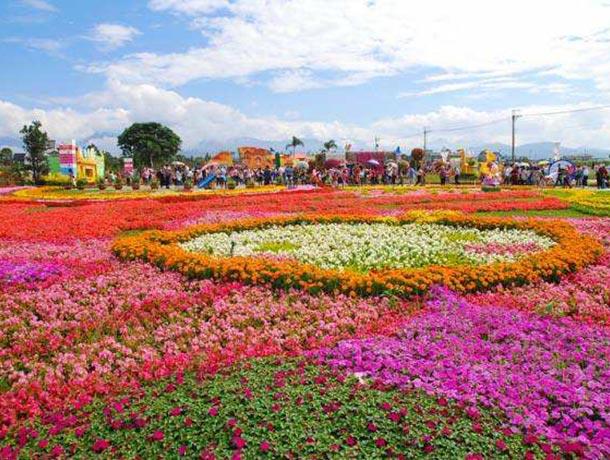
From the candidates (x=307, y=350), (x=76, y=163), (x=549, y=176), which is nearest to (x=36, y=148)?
(x=76, y=163)

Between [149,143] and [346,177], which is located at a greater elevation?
[149,143]

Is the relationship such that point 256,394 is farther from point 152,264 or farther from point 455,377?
point 152,264

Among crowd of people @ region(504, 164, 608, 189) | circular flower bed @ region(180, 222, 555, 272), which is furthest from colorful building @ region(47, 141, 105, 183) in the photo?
circular flower bed @ region(180, 222, 555, 272)

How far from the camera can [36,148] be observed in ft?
163

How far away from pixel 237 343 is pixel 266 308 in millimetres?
1045

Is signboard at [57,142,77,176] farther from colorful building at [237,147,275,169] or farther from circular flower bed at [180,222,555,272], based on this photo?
circular flower bed at [180,222,555,272]

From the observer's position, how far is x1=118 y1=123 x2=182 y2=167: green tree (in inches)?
3615

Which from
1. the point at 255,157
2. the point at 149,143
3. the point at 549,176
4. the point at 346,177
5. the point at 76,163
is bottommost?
the point at 549,176

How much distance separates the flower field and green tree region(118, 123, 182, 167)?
84358 millimetres

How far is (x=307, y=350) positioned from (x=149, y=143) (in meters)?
90.2

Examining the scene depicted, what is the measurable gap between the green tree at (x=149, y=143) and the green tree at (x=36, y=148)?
40.1 m

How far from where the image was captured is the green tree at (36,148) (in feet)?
162

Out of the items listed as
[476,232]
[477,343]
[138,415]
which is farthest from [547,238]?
[138,415]

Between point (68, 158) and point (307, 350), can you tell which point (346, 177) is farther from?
point (307, 350)
